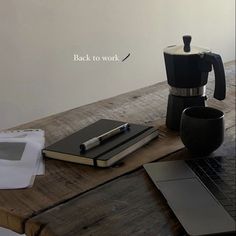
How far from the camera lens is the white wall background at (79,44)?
A: 1825 millimetres

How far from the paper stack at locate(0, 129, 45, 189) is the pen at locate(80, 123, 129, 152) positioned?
100mm

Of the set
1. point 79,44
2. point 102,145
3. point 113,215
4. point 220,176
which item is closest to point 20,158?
point 102,145

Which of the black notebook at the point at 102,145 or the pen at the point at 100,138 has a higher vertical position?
the pen at the point at 100,138

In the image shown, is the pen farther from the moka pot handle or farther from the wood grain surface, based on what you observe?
the moka pot handle

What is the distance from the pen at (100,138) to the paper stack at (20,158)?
10 cm

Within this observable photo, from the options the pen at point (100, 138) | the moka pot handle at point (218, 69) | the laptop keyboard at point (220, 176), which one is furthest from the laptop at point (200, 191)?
the moka pot handle at point (218, 69)

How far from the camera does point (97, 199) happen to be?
32.8 inches

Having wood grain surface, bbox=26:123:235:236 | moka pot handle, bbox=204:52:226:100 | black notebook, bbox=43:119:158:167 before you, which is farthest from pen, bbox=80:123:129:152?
moka pot handle, bbox=204:52:226:100

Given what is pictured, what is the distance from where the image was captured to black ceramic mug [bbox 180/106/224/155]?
3.24 feet

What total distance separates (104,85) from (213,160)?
1.34 m

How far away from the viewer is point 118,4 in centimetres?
220

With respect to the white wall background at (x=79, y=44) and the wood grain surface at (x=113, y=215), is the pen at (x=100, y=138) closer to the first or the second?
the wood grain surface at (x=113, y=215)

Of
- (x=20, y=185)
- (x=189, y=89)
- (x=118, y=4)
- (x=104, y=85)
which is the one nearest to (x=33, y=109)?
(x=104, y=85)

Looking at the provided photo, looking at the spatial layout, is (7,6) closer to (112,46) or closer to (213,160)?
(112,46)
